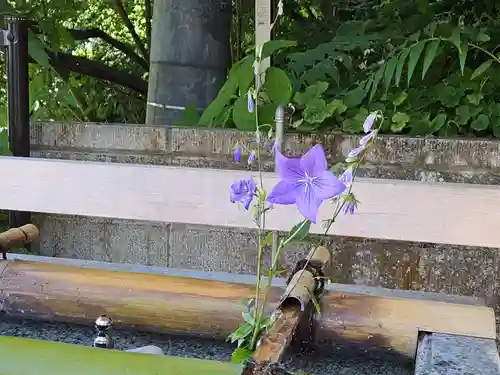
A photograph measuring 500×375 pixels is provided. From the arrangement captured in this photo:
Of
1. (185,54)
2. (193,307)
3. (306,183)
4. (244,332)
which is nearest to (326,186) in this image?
(306,183)

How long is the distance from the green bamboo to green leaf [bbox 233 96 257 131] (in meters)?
1.20

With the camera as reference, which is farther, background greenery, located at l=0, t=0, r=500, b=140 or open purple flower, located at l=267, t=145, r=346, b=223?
background greenery, located at l=0, t=0, r=500, b=140

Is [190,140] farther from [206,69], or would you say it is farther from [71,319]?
[71,319]

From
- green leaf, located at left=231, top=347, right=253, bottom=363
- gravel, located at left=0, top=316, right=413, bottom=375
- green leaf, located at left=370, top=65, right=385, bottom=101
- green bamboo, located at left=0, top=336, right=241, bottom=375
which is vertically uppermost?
green leaf, located at left=370, top=65, right=385, bottom=101

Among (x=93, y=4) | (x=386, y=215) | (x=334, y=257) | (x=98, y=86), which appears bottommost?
(x=334, y=257)

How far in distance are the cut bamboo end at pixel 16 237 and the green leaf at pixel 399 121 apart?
3.33 feet

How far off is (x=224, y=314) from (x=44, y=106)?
1.57 metres

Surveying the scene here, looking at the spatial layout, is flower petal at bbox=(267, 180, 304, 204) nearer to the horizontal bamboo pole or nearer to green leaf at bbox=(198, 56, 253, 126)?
the horizontal bamboo pole

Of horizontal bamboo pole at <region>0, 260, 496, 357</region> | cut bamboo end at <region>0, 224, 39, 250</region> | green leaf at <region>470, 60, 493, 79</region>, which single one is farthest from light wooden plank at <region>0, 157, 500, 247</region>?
green leaf at <region>470, 60, 493, 79</region>

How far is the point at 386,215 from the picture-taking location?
50.5 inches

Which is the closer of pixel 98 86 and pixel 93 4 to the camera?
pixel 98 86

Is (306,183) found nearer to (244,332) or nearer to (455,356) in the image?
(244,332)

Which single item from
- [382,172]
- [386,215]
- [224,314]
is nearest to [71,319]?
[224,314]

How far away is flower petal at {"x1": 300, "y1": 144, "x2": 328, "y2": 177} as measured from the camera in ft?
2.17
